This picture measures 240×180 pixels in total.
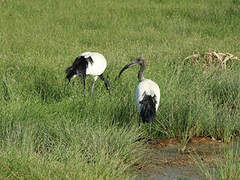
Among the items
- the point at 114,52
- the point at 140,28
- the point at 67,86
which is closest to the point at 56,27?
the point at 140,28

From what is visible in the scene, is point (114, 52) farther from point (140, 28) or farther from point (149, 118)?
point (149, 118)

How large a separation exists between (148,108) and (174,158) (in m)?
0.60

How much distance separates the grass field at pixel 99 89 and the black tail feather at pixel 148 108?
276 mm

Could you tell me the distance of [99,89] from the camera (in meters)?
6.57

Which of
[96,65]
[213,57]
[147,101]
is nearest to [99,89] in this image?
[96,65]

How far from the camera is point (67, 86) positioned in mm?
6590

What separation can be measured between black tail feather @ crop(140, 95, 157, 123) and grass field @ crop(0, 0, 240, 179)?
276 mm

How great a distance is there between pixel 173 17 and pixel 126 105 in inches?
290

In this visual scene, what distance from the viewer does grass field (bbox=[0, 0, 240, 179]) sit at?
4412mm

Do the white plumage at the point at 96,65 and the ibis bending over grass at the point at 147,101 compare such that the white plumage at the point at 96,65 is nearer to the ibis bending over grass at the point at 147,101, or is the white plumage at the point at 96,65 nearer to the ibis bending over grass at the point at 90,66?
the ibis bending over grass at the point at 90,66

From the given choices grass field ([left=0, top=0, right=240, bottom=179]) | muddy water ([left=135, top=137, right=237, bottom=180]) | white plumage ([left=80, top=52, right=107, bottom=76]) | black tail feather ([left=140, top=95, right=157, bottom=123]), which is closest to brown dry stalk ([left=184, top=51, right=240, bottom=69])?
grass field ([left=0, top=0, right=240, bottom=179])

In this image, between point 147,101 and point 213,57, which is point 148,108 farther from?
point 213,57

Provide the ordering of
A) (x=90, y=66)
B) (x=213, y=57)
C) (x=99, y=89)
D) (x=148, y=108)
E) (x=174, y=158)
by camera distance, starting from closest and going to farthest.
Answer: (x=174, y=158) → (x=148, y=108) → (x=99, y=89) → (x=90, y=66) → (x=213, y=57)

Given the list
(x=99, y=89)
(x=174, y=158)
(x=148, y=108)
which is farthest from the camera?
(x=99, y=89)
